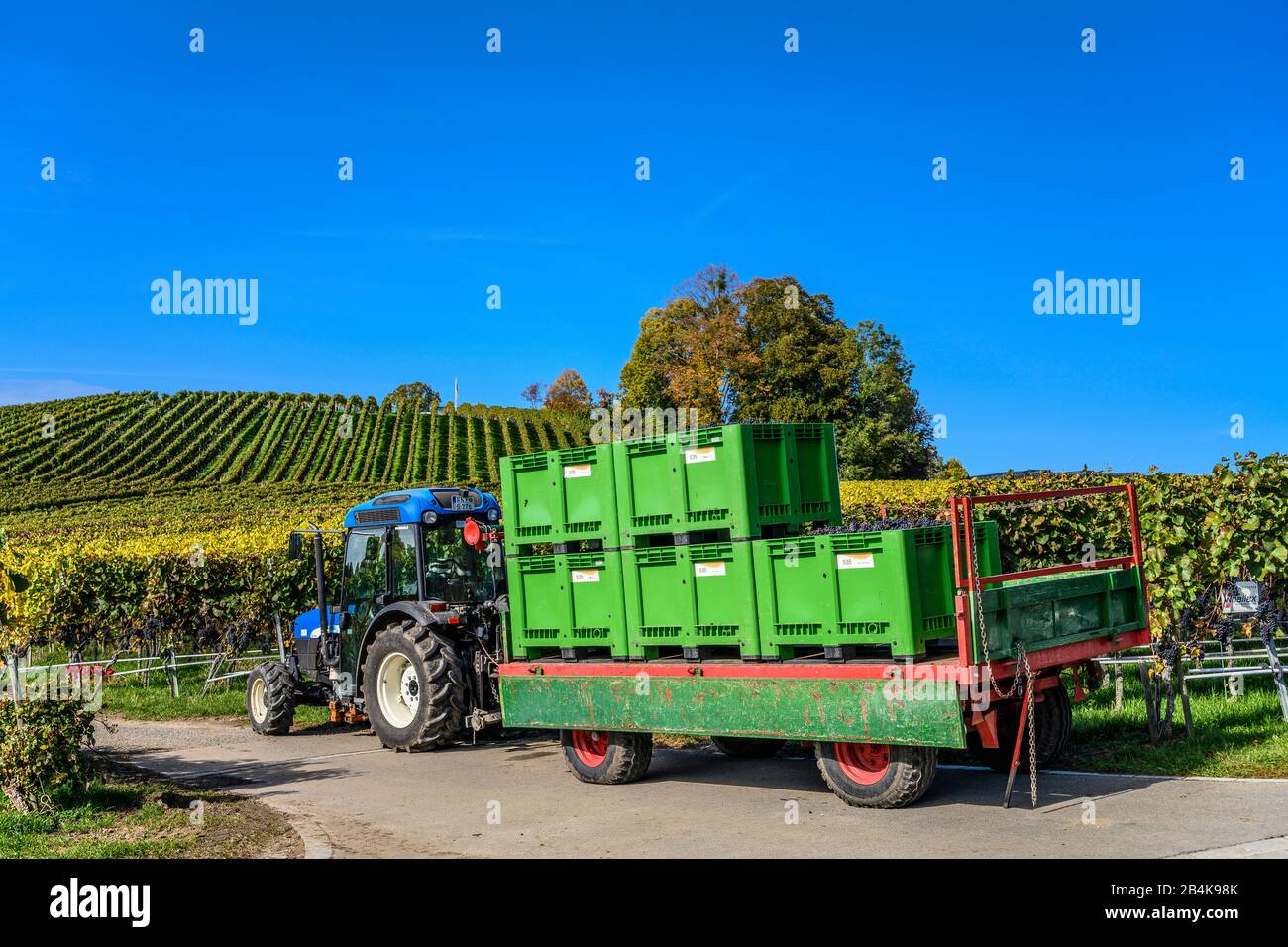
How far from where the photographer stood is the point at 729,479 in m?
8.12

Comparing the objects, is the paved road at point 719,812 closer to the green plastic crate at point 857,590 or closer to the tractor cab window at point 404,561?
the green plastic crate at point 857,590

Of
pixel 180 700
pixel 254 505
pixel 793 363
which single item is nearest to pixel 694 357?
pixel 793 363

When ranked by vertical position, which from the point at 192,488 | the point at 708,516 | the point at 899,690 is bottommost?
the point at 899,690

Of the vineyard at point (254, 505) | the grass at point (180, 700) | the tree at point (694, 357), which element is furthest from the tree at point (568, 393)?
the grass at point (180, 700)

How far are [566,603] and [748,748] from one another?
2.67 meters

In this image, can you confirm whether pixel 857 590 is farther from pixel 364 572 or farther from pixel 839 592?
pixel 364 572

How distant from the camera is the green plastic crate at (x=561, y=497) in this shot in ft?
29.2

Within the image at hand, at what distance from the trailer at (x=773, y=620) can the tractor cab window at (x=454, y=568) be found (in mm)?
979

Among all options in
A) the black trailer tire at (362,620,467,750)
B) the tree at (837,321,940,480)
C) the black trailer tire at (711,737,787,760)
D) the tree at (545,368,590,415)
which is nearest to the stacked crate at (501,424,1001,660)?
the black trailer tire at (362,620,467,750)

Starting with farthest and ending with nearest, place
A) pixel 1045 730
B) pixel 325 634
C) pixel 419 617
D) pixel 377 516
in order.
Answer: pixel 325 634
pixel 377 516
pixel 419 617
pixel 1045 730

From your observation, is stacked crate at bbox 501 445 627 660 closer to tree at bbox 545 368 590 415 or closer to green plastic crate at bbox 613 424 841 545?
green plastic crate at bbox 613 424 841 545

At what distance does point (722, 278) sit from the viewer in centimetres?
6122

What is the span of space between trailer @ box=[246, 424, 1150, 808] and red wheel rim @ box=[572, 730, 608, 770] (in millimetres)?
17

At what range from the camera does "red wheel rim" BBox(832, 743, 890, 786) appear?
7934mm
